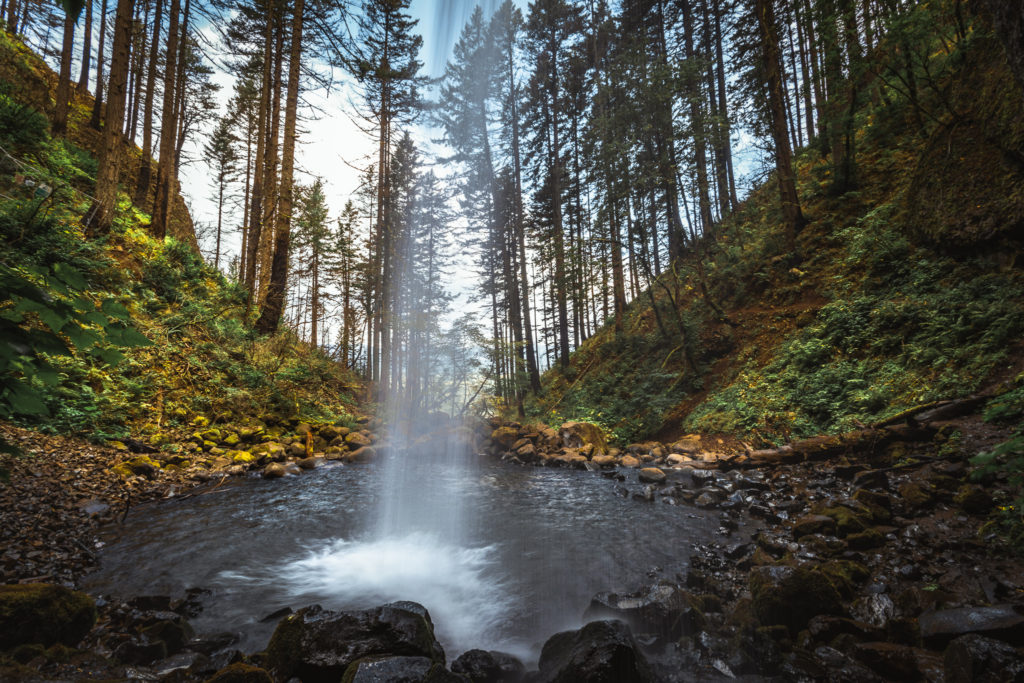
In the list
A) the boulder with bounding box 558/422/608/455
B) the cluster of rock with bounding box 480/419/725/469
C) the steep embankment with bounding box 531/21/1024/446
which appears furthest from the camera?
the boulder with bounding box 558/422/608/455

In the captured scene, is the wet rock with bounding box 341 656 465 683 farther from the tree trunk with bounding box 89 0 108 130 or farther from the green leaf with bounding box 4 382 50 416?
the tree trunk with bounding box 89 0 108 130

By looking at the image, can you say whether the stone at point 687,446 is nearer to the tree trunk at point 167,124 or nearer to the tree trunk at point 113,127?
the tree trunk at point 113,127

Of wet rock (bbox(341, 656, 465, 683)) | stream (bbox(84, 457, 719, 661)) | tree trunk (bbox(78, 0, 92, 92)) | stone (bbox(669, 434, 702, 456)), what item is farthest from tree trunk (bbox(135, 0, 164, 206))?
stone (bbox(669, 434, 702, 456))

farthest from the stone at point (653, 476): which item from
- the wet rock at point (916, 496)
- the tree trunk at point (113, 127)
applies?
the tree trunk at point (113, 127)

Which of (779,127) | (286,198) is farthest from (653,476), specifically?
(286,198)

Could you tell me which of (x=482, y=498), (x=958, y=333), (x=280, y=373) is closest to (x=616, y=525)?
(x=482, y=498)

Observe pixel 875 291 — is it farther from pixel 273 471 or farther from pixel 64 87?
pixel 64 87

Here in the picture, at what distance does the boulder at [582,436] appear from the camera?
10.9 m

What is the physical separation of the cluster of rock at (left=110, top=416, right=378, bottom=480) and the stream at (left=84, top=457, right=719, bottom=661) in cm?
58

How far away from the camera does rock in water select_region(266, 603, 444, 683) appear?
2355mm

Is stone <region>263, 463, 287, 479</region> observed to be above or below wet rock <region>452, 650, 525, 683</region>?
above

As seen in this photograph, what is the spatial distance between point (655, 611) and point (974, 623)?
1.78 meters

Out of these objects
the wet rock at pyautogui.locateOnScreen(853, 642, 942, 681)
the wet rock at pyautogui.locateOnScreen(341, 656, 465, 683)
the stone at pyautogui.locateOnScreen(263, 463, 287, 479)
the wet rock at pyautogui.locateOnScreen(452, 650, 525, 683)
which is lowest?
the wet rock at pyautogui.locateOnScreen(452, 650, 525, 683)

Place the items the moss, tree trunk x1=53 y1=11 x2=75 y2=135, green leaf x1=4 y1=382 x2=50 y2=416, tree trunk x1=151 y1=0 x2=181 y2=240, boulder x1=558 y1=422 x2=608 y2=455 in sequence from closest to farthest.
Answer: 1. green leaf x1=4 y1=382 x2=50 y2=416
2. the moss
3. boulder x1=558 y1=422 x2=608 y2=455
4. tree trunk x1=151 y1=0 x2=181 y2=240
5. tree trunk x1=53 y1=11 x2=75 y2=135
